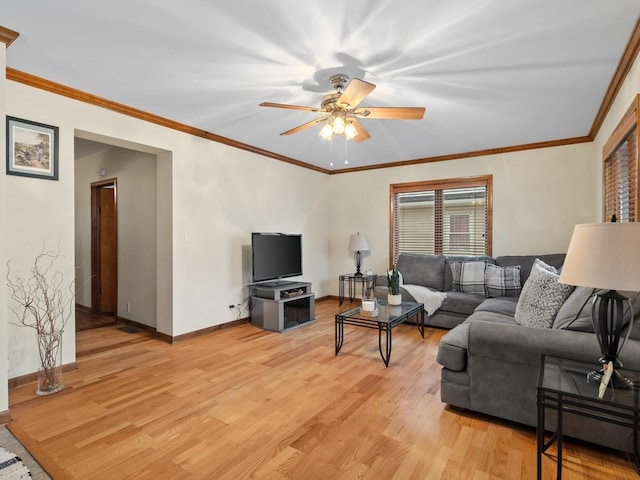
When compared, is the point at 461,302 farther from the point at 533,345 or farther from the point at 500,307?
the point at 533,345

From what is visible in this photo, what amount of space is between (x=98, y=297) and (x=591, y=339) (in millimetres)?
5950

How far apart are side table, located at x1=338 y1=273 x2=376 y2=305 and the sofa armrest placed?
3.39 metres

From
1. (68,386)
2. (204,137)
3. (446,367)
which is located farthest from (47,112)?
(446,367)

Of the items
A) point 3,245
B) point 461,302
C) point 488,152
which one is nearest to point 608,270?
point 461,302

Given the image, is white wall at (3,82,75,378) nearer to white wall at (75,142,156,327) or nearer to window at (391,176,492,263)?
white wall at (75,142,156,327)

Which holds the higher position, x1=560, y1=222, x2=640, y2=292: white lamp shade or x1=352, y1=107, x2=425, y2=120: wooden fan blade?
x1=352, y1=107, x2=425, y2=120: wooden fan blade

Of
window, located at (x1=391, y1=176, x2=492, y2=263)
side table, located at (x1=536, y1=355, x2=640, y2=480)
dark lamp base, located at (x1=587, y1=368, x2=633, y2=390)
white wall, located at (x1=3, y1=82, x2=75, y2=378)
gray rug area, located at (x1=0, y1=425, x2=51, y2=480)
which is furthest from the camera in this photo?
window, located at (x1=391, y1=176, x2=492, y2=263)

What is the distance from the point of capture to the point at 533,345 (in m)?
1.98

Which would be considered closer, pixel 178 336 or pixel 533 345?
pixel 533 345

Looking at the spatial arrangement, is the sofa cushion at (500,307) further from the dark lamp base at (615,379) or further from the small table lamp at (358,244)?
the small table lamp at (358,244)

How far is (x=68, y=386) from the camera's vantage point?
2.77 meters

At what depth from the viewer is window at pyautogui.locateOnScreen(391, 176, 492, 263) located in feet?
16.9

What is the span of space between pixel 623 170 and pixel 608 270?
214 centimetres

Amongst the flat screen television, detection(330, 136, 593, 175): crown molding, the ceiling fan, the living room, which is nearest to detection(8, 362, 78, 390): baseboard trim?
the living room
